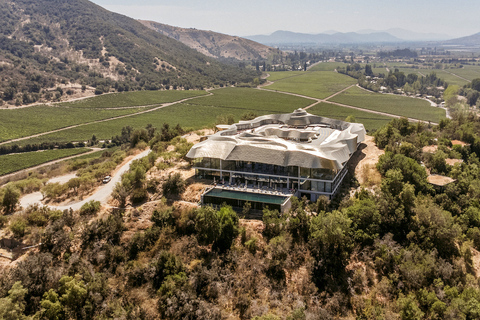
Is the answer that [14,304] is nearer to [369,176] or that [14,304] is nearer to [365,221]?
[365,221]

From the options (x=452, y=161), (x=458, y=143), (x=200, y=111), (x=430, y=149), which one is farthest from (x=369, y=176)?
(x=200, y=111)

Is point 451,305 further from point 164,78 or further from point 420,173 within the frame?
point 164,78

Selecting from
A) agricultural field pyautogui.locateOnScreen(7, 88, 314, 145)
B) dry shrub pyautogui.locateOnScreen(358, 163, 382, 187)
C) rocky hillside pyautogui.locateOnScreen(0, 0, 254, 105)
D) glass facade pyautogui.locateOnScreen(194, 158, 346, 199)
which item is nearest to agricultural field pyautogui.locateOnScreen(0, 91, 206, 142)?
agricultural field pyautogui.locateOnScreen(7, 88, 314, 145)

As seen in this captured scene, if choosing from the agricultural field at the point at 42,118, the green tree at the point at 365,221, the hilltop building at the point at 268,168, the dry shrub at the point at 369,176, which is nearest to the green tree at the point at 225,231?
the hilltop building at the point at 268,168

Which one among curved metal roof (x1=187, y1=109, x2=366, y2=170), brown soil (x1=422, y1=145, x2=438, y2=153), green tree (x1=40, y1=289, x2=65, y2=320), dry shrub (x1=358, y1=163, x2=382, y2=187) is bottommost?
green tree (x1=40, y1=289, x2=65, y2=320)

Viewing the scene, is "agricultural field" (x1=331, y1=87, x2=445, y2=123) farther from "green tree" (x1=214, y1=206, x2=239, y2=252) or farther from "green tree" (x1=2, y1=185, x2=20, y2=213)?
"green tree" (x1=2, y1=185, x2=20, y2=213)
